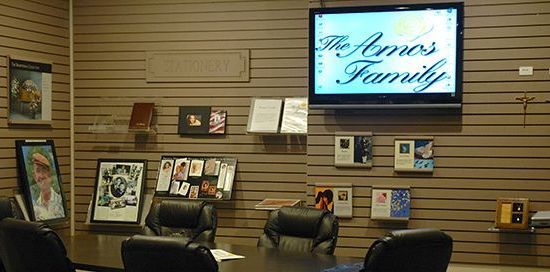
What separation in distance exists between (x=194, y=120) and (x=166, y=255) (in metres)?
3.44

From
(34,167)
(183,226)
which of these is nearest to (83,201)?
(34,167)

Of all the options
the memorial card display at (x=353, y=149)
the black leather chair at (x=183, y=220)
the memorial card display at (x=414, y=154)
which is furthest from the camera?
the memorial card display at (x=353, y=149)

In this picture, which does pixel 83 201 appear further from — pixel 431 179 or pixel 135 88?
pixel 431 179

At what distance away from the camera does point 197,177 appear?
627 cm

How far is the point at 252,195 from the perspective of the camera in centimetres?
621

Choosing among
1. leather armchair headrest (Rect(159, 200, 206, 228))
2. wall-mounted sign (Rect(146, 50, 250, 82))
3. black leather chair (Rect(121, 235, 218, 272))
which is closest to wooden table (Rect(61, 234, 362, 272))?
leather armchair headrest (Rect(159, 200, 206, 228))

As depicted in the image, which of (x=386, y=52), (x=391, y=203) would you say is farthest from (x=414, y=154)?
(x=386, y=52)

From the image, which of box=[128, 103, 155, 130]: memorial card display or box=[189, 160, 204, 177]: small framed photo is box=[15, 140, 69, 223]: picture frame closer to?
box=[128, 103, 155, 130]: memorial card display

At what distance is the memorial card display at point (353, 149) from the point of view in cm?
556

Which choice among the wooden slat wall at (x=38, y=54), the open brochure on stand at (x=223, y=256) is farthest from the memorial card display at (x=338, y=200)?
the wooden slat wall at (x=38, y=54)

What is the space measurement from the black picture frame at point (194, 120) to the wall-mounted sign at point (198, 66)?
0.98 feet

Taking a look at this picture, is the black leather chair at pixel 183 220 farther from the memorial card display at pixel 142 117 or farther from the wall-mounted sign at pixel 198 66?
the wall-mounted sign at pixel 198 66

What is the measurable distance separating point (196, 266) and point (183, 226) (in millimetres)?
1903

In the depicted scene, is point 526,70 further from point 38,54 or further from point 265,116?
point 38,54
